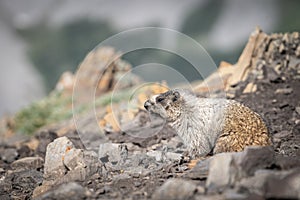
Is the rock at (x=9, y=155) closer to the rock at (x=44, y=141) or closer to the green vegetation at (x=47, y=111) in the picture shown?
the rock at (x=44, y=141)

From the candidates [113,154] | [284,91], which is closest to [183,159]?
[113,154]

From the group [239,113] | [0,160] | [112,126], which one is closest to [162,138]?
[112,126]

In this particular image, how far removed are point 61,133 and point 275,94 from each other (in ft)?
28.5

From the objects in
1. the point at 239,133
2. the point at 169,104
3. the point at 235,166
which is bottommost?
the point at 235,166

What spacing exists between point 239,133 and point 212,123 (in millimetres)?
568

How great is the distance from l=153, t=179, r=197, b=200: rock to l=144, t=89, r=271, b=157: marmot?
2160mm

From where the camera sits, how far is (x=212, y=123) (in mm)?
8383

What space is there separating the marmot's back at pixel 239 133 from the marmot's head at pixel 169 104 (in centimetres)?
115

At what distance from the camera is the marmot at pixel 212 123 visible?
323 inches

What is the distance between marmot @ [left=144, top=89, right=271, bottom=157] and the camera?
26.9ft

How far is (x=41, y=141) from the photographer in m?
15.9

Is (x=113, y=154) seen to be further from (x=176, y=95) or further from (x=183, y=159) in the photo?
(x=176, y=95)

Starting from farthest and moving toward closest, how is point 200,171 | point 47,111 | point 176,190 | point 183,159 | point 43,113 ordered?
point 47,111 < point 43,113 < point 183,159 < point 200,171 < point 176,190

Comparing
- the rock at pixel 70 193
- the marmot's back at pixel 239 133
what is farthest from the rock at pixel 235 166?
the rock at pixel 70 193
